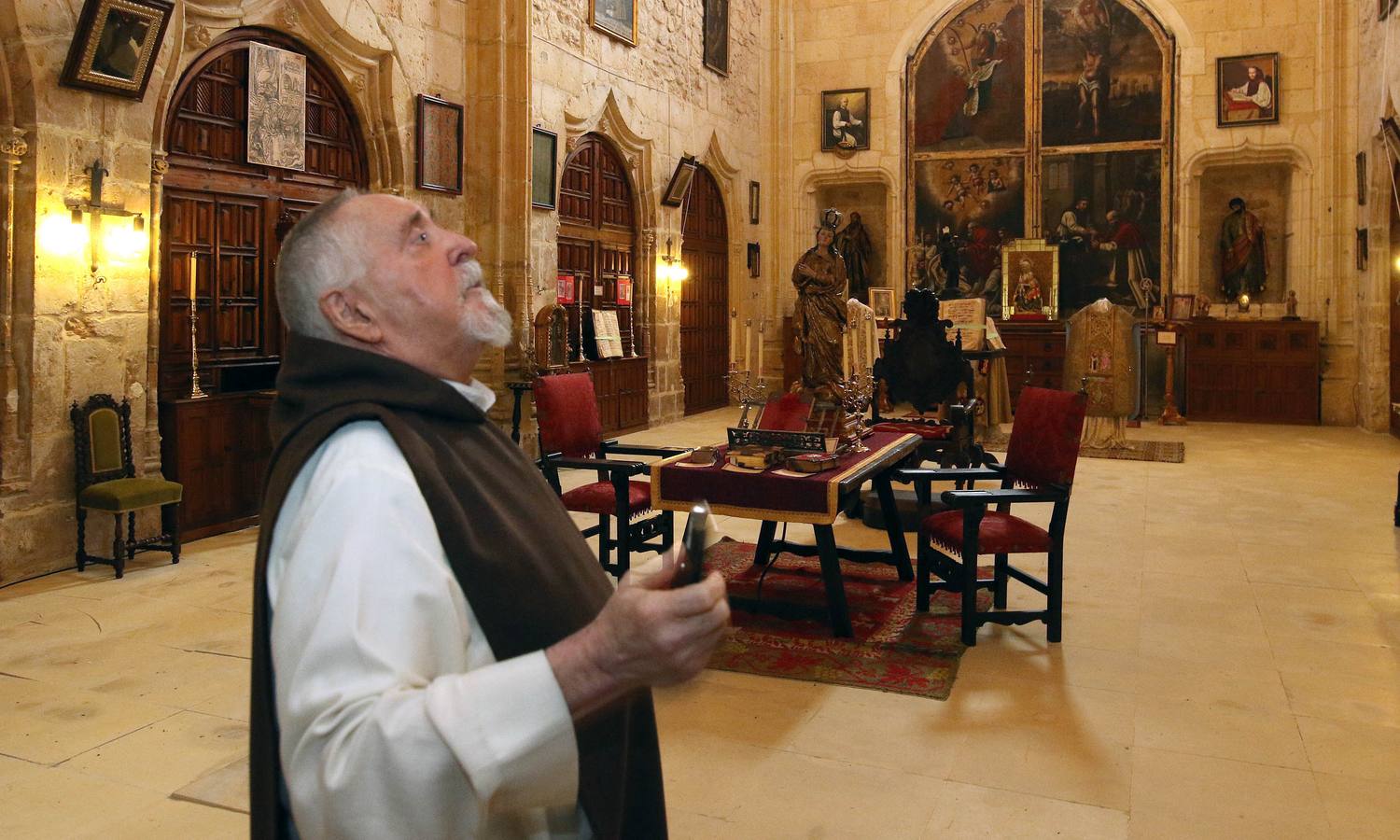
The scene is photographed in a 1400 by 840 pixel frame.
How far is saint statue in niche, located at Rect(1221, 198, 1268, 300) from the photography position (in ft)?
46.7

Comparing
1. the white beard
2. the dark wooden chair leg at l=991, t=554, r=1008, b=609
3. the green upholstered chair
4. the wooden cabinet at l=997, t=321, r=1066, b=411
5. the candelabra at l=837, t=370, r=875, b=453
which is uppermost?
the wooden cabinet at l=997, t=321, r=1066, b=411

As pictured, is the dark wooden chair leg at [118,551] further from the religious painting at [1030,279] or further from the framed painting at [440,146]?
the religious painting at [1030,279]

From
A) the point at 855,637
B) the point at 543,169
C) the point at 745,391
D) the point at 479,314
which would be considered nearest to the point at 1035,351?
the point at 543,169

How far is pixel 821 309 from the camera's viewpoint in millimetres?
7957

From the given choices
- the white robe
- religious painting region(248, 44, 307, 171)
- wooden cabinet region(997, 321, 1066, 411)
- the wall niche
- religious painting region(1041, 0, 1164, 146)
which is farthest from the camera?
religious painting region(1041, 0, 1164, 146)

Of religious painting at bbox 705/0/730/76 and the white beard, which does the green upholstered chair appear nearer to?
the white beard

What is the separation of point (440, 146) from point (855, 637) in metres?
5.88

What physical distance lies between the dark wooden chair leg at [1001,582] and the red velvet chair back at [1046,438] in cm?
38

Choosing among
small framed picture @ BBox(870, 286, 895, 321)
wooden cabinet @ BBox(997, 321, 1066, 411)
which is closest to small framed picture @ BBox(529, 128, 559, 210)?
small framed picture @ BBox(870, 286, 895, 321)

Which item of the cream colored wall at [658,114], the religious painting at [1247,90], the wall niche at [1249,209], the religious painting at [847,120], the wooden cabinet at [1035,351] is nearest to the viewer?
the cream colored wall at [658,114]

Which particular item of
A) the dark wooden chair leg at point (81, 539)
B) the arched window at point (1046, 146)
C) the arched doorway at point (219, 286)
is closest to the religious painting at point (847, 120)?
the arched window at point (1046, 146)

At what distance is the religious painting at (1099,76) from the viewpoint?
14.6m

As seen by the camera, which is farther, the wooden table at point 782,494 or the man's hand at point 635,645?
the wooden table at point 782,494

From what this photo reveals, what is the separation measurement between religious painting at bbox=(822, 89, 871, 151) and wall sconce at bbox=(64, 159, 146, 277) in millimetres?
11717
